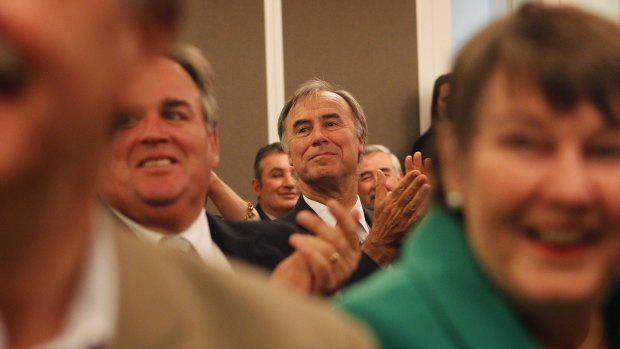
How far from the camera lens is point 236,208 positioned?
3680 mm

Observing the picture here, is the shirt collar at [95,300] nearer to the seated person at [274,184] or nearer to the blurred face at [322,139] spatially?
the blurred face at [322,139]

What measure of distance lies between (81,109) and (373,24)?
644cm

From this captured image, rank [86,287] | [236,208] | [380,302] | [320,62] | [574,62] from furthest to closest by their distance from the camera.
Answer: [320,62] → [236,208] → [380,302] → [574,62] → [86,287]

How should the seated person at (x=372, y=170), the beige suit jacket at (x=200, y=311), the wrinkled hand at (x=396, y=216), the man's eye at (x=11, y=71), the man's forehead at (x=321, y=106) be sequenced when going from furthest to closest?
the seated person at (x=372, y=170) → the man's forehead at (x=321, y=106) → the wrinkled hand at (x=396, y=216) → the beige suit jacket at (x=200, y=311) → the man's eye at (x=11, y=71)

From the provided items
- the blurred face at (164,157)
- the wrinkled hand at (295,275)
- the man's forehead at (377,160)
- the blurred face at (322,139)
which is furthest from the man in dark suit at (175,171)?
the man's forehead at (377,160)

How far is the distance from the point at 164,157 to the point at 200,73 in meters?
0.21

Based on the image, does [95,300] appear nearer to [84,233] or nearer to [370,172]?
[84,233]

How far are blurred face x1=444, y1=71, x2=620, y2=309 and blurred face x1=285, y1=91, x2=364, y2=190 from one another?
1792mm

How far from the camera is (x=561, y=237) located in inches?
48.5

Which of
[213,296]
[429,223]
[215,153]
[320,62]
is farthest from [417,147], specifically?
[213,296]

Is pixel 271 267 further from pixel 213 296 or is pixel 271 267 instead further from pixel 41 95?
pixel 41 95

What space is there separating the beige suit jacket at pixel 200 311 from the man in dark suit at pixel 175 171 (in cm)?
105

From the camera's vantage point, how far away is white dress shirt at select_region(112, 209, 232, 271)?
195 cm

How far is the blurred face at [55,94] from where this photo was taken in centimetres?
64
